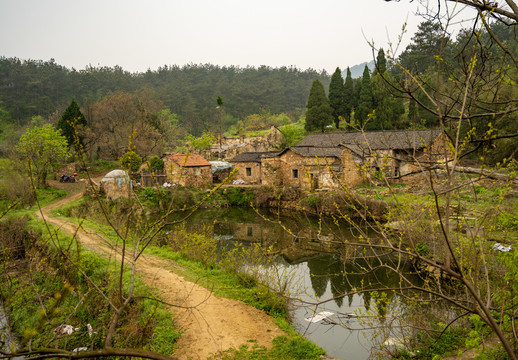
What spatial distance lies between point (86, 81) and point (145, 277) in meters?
54.1

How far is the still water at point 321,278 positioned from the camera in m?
5.96

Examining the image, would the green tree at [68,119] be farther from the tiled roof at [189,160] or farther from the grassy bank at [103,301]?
the grassy bank at [103,301]

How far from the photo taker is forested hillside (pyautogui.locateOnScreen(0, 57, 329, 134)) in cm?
4484

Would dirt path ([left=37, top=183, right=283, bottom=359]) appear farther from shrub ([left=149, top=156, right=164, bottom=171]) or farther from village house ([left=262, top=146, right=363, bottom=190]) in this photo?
shrub ([left=149, top=156, right=164, bottom=171])

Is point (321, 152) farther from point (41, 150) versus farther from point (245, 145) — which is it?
point (41, 150)

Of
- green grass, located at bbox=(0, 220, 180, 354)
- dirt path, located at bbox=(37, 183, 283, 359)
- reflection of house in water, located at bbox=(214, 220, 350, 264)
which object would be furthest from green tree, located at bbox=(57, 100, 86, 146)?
dirt path, located at bbox=(37, 183, 283, 359)

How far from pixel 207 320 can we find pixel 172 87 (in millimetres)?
58418

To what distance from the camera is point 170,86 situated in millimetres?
60500

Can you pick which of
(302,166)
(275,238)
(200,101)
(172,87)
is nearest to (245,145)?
(302,166)

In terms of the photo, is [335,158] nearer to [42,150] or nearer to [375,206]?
[375,206]

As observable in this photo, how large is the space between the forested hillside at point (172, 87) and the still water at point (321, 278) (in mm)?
30218

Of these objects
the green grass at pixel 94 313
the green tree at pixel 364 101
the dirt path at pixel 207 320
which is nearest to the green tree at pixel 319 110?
the green tree at pixel 364 101

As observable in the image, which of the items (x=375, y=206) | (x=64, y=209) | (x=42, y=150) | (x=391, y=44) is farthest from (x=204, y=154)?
(x=391, y=44)

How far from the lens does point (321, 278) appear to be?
11.4m
